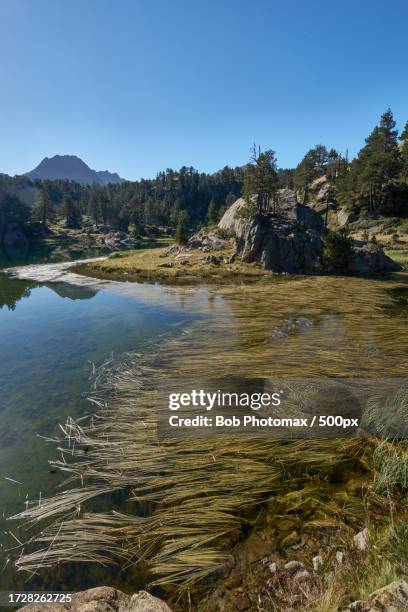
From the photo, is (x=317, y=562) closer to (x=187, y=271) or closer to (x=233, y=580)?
(x=233, y=580)

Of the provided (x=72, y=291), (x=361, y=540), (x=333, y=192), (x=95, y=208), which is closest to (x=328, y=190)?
(x=333, y=192)

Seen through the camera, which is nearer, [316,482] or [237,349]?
[316,482]

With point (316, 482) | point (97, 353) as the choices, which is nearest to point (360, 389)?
point (316, 482)

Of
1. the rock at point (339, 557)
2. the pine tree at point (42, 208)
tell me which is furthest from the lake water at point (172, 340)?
the pine tree at point (42, 208)

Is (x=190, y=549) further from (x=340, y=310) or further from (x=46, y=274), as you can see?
(x=46, y=274)

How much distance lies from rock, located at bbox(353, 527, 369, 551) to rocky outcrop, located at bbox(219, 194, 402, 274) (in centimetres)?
4086

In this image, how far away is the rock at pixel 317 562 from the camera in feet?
15.8

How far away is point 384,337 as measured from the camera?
15.5m

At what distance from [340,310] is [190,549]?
2031 cm

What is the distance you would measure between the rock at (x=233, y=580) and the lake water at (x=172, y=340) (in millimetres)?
4820

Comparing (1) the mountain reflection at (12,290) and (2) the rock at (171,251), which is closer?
(1) the mountain reflection at (12,290)

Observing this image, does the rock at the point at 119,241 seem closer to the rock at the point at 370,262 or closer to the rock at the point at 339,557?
the rock at the point at 370,262

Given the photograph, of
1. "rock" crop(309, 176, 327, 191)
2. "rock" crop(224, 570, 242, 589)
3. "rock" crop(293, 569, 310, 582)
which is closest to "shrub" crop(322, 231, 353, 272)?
"rock" crop(293, 569, 310, 582)

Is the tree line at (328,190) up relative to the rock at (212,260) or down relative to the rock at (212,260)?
up
